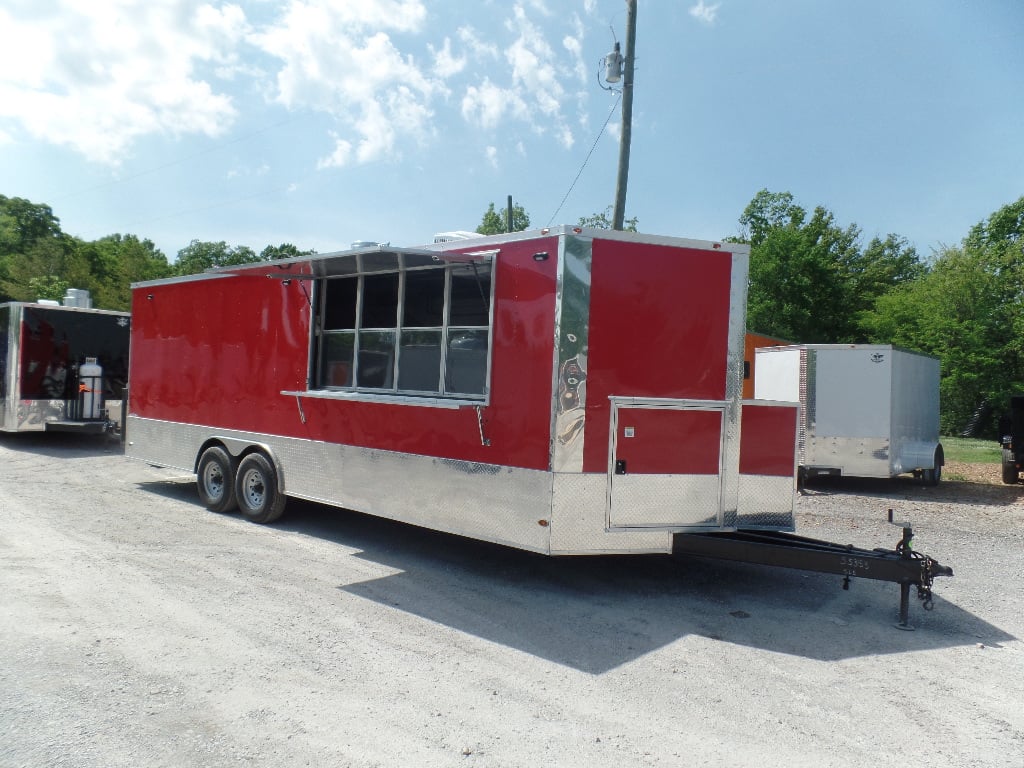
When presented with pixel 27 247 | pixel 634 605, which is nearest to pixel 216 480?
pixel 634 605

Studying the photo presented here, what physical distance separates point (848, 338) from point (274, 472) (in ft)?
114

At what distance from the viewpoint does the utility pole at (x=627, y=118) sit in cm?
1200

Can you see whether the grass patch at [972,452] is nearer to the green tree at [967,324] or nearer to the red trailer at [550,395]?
the green tree at [967,324]

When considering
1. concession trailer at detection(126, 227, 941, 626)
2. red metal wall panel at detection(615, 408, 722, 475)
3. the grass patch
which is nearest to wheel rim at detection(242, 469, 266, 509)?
concession trailer at detection(126, 227, 941, 626)

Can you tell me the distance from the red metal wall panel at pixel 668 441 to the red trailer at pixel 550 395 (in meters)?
0.01

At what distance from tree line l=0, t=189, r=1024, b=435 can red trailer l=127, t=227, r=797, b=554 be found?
1747 cm

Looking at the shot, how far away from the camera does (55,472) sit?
37.3ft

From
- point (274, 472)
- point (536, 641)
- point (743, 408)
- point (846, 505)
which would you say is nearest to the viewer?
point (536, 641)

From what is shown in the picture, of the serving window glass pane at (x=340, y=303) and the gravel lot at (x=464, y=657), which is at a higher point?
the serving window glass pane at (x=340, y=303)

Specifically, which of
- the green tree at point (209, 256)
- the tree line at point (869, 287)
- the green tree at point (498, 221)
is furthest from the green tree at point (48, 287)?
the green tree at point (209, 256)

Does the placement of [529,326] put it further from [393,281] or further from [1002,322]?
[1002,322]

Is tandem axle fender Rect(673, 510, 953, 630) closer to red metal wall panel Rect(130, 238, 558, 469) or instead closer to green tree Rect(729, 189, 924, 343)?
red metal wall panel Rect(130, 238, 558, 469)

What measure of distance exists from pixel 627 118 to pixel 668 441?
26.0ft

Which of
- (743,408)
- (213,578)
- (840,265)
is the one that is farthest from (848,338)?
(213,578)
